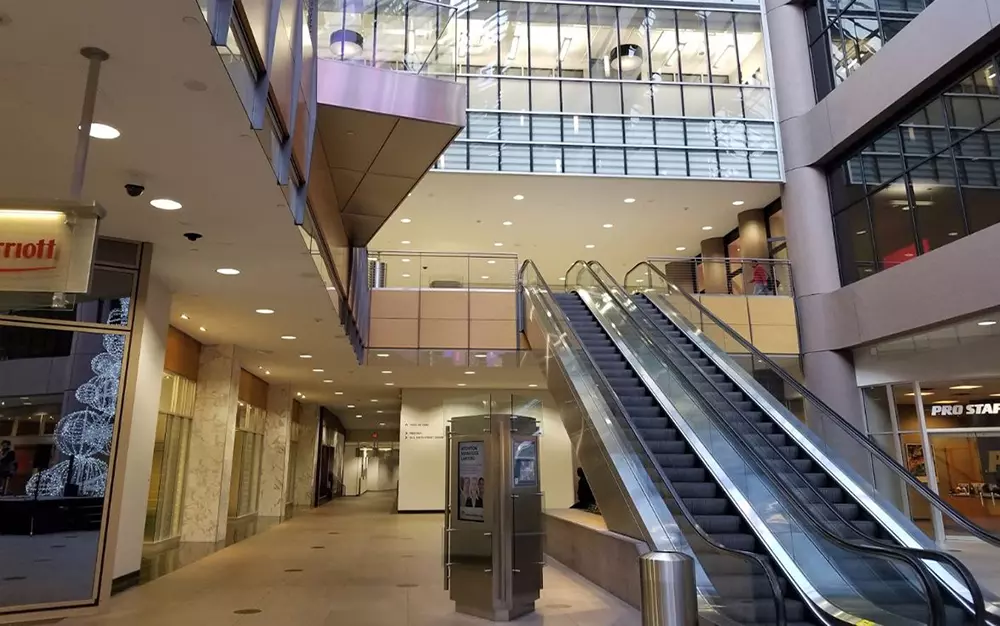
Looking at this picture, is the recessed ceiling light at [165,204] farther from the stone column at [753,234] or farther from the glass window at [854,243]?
the stone column at [753,234]

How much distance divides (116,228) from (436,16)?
4.17 meters

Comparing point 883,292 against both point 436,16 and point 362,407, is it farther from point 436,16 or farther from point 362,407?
point 362,407

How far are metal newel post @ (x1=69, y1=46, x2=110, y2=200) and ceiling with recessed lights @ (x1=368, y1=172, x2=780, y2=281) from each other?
41.6 ft

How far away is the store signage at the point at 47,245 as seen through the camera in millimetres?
3223

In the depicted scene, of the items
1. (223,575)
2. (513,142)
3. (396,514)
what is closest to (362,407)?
(396,514)

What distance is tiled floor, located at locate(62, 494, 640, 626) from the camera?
6223mm

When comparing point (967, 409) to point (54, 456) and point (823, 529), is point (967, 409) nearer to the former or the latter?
point (823, 529)

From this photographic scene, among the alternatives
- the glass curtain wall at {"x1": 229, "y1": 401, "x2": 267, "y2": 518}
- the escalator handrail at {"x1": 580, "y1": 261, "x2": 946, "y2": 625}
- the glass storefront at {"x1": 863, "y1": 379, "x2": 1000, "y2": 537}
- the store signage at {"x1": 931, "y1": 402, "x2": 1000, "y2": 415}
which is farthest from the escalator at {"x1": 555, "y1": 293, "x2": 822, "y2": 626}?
the glass curtain wall at {"x1": 229, "y1": 401, "x2": 267, "y2": 518}

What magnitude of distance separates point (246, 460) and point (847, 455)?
14596 millimetres

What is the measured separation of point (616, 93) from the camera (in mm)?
18062

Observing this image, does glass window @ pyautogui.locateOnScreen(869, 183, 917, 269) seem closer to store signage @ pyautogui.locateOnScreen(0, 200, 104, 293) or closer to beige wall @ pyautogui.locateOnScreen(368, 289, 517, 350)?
beige wall @ pyautogui.locateOnScreen(368, 289, 517, 350)

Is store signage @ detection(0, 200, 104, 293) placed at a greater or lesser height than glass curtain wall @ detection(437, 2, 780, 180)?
lesser

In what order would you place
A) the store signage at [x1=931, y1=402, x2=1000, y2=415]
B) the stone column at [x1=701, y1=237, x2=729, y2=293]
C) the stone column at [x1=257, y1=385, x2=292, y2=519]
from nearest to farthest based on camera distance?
the store signage at [x1=931, y1=402, x2=1000, y2=415]
the stone column at [x1=701, y1=237, x2=729, y2=293]
the stone column at [x1=257, y1=385, x2=292, y2=519]

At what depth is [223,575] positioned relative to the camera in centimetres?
870
